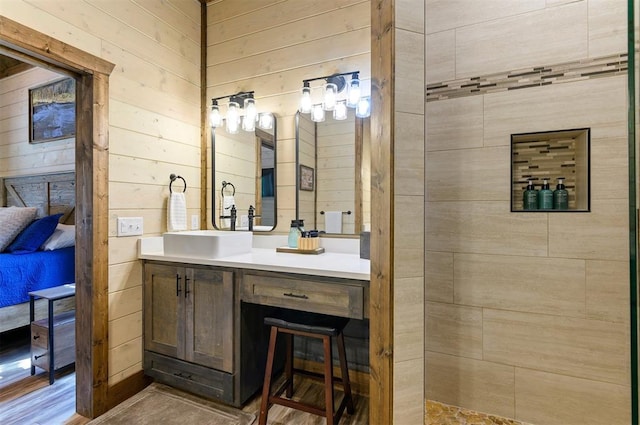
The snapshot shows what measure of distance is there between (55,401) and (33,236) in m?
1.64

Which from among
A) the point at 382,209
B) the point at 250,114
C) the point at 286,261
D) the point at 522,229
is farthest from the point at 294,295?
the point at 250,114

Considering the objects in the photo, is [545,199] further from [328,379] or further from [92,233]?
[92,233]

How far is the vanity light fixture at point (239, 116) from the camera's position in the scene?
238 centimetres

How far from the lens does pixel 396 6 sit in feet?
4.28

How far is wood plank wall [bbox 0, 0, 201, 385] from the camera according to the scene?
183 cm

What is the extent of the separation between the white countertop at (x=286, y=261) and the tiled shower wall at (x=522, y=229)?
573 millimetres

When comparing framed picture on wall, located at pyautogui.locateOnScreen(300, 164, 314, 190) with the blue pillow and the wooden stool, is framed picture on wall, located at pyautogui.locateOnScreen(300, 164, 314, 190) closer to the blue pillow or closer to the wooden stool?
the wooden stool

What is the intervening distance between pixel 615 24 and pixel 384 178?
4.86ft

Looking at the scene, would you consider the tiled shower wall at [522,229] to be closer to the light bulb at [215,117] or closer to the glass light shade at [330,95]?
the glass light shade at [330,95]

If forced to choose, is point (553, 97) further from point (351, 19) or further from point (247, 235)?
point (247, 235)

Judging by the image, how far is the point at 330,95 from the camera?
2.10 metres

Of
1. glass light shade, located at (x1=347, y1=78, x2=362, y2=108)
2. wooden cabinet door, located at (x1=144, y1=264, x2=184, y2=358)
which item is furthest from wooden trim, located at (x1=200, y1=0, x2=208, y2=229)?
glass light shade, located at (x1=347, y1=78, x2=362, y2=108)

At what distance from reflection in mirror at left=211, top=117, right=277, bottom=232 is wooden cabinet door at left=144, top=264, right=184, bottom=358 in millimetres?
639

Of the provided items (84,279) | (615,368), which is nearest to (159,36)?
(84,279)
